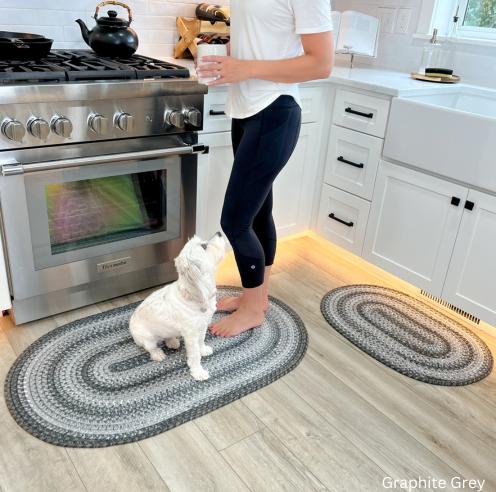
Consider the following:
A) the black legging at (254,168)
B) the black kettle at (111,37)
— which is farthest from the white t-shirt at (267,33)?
the black kettle at (111,37)

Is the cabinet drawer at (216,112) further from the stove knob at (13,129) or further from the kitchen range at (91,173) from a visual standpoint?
the stove knob at (13,129)

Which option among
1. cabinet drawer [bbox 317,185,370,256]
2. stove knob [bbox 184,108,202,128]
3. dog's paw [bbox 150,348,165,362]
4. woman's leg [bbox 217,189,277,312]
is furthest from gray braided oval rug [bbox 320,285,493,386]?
stove knob [bbox 184,108,202,128]

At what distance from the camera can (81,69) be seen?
5.91 feet

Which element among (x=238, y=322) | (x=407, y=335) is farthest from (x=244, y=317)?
(x=407, y=335)

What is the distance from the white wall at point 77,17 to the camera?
214 cm

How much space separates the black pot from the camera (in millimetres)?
1841

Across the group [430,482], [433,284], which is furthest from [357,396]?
[433,284]

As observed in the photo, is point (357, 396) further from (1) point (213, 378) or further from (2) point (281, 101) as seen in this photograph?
(2) point (281, 101)

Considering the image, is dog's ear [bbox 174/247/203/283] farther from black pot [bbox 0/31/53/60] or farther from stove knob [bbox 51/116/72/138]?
black pot [bbox 0/31/53/60]

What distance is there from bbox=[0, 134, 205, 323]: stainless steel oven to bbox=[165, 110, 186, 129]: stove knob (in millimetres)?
65

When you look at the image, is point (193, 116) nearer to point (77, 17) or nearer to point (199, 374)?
point (77, 17)

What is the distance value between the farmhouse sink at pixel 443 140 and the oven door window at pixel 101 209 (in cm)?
97

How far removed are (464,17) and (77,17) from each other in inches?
76.5

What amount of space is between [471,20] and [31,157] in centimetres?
230
